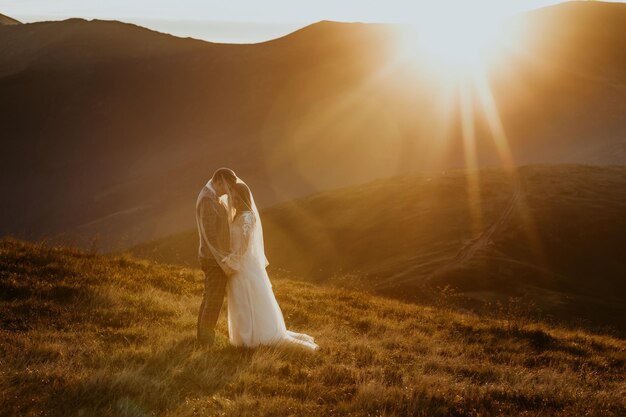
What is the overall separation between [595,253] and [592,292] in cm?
969

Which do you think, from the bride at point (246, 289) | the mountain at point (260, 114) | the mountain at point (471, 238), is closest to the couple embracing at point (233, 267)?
the bride at point (246, 289)

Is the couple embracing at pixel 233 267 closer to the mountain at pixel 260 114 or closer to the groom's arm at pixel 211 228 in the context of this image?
the groom's arm at pixel 211 228

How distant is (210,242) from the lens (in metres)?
9.68

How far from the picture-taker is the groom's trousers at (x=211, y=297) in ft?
32.0

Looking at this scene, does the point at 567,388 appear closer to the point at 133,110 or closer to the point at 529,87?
the point at 529,87

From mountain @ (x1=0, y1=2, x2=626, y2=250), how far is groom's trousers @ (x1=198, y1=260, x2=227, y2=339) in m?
71.4

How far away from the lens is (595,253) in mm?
52812

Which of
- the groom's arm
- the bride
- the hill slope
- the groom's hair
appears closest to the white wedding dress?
the bride

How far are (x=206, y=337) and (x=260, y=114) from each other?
13476 centimetres

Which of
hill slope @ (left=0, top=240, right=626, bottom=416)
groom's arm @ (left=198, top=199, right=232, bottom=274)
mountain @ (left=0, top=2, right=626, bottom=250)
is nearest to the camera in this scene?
hill slope @ (left=0, top=240, right=626, bottom=416)

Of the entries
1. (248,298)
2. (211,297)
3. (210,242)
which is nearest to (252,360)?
(248,298)

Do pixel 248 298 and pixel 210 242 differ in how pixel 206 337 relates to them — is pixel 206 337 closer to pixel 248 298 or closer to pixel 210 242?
pixel 248 298

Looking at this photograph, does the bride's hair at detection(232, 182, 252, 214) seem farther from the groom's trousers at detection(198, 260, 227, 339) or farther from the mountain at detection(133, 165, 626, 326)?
the mountain at detection(133, 165, 626, 326)

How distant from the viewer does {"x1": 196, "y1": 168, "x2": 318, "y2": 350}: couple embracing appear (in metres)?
9.73
